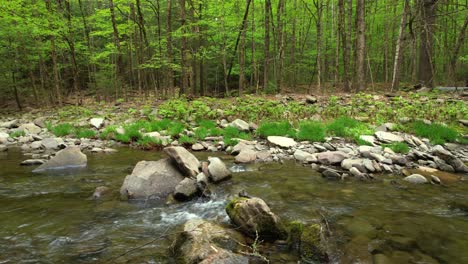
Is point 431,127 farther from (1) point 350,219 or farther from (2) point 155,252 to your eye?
(2) point 155,252

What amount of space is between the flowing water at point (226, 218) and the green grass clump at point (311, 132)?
97.6 inches

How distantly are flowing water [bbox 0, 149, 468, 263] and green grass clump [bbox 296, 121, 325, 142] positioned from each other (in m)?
2.48

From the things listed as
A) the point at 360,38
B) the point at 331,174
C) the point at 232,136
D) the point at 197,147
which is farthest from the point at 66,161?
the point at 360,38

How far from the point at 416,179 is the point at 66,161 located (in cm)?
842

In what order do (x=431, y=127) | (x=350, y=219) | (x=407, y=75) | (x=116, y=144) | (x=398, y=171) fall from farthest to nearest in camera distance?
Result: (x=407, y=75)
(x=116, y=144)
(x=431, y=127)
(x=398, y=171)
(x=350, y=219)

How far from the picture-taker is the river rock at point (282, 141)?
921 centimetres

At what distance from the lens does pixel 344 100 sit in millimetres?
13055

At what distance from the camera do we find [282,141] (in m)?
9.41

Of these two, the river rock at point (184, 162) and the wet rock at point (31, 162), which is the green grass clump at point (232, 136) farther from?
the wet rock at point (31, 162)

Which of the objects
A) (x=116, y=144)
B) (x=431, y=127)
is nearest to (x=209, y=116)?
(x=116, y=144)

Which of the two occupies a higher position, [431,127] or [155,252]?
[431,127]

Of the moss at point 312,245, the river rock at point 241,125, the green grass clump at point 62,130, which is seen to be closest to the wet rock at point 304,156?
the river rock at point 241,125

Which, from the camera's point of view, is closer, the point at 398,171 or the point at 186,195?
the point at 186,195

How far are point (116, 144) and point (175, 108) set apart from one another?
127 inches
